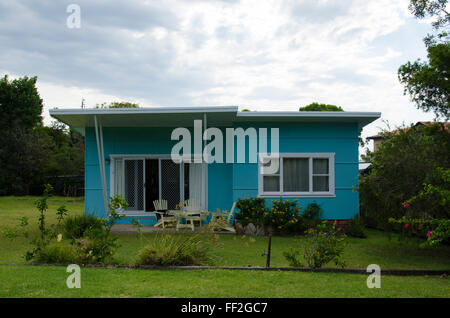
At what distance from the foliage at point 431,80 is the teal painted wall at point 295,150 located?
3862 millimetres

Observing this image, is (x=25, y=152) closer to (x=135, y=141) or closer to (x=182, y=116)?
(x=135, y=141)

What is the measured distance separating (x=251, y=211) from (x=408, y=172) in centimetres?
496

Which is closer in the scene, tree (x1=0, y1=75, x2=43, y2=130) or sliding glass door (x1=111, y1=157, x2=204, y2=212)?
sliding glass door (x1=111, y1=157, x2=204, y2=212)

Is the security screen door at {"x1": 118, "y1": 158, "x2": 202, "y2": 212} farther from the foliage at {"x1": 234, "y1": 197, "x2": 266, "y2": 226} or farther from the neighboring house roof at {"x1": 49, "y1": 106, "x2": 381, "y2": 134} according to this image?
the foliage at {"x1": 234, "y1": 197, "x2": 266, "y2": 226}

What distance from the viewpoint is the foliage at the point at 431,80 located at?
792 cm

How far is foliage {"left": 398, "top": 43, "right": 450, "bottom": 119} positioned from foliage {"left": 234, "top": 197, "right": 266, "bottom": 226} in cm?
527

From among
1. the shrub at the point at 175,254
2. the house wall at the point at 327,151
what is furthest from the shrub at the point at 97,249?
the house wall at the point at 327,151

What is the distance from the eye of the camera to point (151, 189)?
44.0 ft

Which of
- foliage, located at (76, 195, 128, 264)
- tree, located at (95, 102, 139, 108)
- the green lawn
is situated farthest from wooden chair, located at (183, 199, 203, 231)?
tree, located at (95, 102, 139, 108)

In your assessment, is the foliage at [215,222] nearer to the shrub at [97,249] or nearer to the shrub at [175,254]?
the shrub at [175,254]

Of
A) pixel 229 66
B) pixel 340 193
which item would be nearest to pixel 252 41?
pixel 229 66

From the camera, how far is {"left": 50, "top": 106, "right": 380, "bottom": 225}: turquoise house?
12.4m

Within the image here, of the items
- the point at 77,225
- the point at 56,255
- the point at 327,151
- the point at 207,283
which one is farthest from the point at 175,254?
the point at 327,151

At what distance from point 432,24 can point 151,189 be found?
938 centimetres
